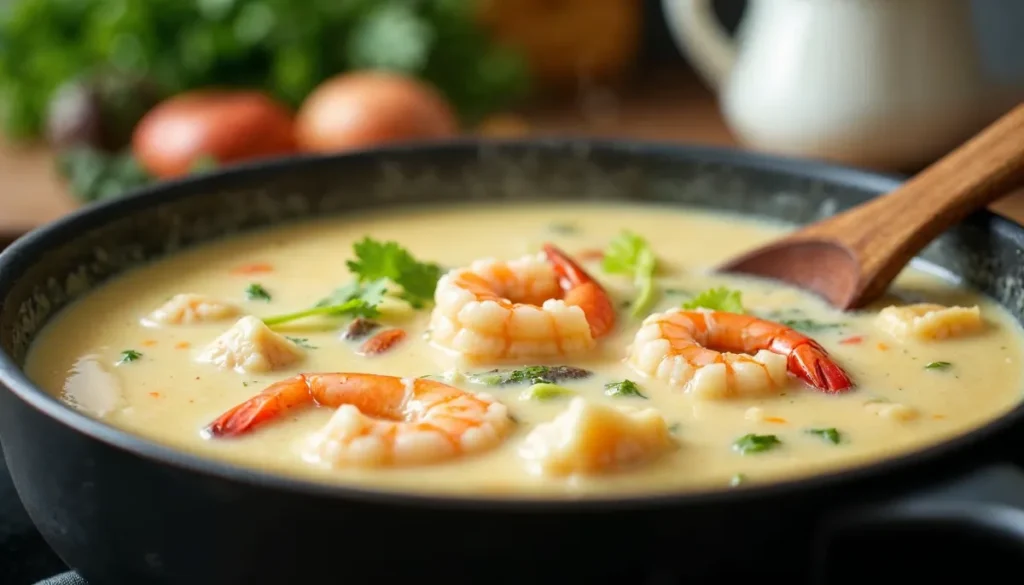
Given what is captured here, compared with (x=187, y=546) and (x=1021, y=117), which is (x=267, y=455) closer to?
(x=187, y=546)

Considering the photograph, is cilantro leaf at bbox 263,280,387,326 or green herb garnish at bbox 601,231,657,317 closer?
cilantro leaf at bbox 263,280,387,326

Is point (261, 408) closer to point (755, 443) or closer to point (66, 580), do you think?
point (66, 580)

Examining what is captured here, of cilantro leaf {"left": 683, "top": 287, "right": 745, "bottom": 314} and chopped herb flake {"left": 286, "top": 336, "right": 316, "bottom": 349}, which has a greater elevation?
cilantro leaf {"left": 683, "top": 287, "right": 745, "bottom": 314}

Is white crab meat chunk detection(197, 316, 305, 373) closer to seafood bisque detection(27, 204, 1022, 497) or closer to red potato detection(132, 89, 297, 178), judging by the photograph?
seafood bisque detection(27, 204, 1022, 497)

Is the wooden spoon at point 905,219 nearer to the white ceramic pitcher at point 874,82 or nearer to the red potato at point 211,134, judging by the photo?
the white ceramic pitcher at point 874,82

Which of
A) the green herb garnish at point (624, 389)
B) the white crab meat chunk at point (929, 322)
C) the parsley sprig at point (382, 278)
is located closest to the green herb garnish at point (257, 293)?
the parsley sprig at point (382, 278)

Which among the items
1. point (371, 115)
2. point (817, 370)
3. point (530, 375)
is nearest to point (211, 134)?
point (371, 115)

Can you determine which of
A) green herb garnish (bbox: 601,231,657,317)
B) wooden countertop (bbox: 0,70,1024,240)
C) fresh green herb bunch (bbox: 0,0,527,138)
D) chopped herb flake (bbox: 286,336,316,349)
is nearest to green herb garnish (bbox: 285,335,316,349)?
chopped herb flake (bbox: 286,336,316,349)

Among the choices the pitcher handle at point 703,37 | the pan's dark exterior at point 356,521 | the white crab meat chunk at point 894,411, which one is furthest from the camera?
the pitcher handle at point 703,37
